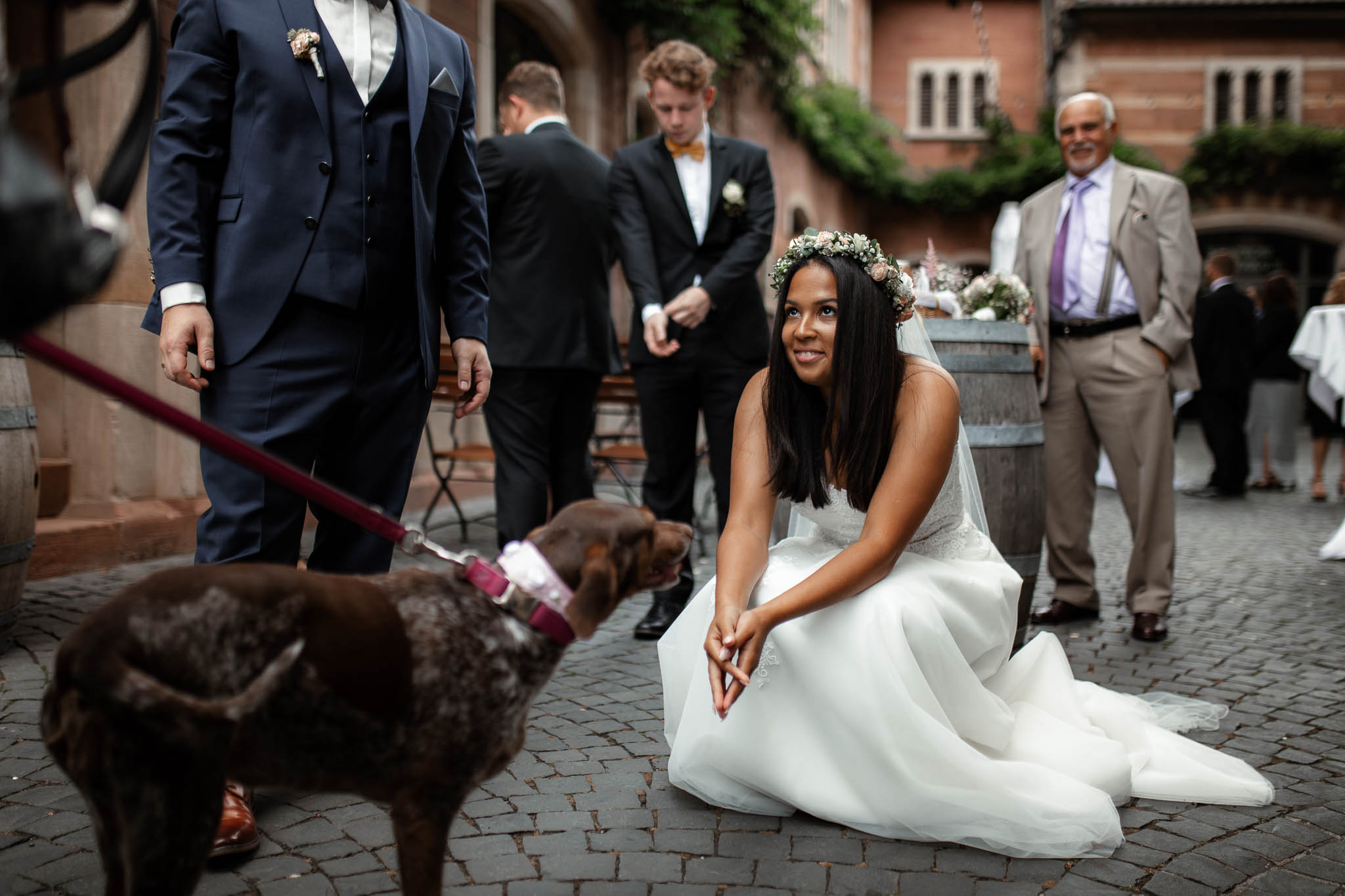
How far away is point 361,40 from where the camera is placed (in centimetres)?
256

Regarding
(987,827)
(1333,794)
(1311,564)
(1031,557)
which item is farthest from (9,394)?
(1311,564)

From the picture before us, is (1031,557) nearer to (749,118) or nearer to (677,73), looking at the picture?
(677,73)

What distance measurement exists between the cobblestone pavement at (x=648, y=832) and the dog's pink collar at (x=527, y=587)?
843 millimetres

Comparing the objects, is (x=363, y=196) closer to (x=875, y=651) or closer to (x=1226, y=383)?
(x=875, y=651)

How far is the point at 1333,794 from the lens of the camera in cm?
280

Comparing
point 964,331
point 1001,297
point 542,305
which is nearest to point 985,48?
point 1001,297

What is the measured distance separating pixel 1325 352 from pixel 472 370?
8.71 m

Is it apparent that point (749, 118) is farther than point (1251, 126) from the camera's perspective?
No

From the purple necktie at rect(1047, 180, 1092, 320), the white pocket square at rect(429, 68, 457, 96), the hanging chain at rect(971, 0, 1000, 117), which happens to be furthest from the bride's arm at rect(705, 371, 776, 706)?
the hanging chain at rect(971, 0, 1000, 117)

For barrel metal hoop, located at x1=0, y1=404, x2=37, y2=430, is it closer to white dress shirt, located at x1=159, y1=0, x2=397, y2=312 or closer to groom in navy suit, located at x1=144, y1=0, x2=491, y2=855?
groom in navy suit, located at x1=144, y1=0, x2=491, y2=855

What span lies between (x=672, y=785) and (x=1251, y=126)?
976 inches

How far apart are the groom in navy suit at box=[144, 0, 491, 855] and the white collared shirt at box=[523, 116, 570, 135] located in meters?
2.05

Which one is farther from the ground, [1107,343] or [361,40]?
[361,40]

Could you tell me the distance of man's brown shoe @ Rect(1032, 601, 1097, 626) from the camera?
4797 mm
